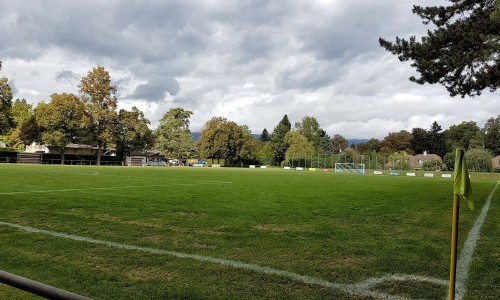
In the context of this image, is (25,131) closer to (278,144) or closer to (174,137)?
(174,137)

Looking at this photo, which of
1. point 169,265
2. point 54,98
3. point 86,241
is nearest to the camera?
point 169,265

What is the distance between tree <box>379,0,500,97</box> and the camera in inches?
488

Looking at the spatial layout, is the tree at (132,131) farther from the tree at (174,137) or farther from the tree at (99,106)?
the tree at (174,137)

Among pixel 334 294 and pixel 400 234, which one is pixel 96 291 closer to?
pixel 334 294

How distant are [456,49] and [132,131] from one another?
2399 inches

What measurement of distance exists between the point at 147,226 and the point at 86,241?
1577 millimetres

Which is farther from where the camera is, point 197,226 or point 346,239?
point 197,226

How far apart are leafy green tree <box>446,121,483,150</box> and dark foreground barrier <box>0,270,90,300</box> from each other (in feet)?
397

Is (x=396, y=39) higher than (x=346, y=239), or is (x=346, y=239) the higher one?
(x=396, y=39)

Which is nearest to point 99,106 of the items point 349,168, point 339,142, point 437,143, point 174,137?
point 174,137

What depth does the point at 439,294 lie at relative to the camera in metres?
4.21

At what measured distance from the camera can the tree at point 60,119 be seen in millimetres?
60031

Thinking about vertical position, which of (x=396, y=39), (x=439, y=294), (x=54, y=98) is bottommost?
(x=439, y=294)

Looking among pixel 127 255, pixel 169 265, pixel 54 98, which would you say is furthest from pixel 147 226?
pixel 54 98
